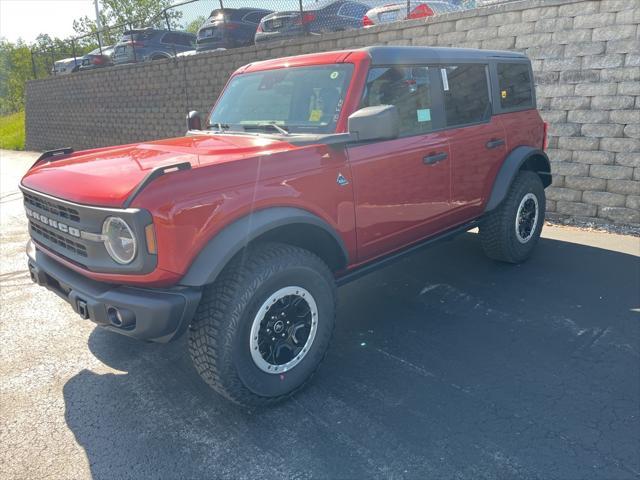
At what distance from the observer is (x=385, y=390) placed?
9.73ft

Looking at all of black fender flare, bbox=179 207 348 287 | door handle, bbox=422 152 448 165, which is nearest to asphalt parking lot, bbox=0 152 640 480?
black fender flare, bbox=179 207 348 287

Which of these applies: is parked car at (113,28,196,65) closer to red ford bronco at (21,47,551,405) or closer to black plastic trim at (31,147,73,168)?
black plastic trim at (31,147,73,168)

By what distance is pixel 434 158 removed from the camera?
372 centimetres

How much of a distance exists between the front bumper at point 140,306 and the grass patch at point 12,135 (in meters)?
22.7

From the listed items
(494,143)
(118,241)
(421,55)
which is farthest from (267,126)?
(494,143)

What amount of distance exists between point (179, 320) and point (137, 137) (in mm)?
13318

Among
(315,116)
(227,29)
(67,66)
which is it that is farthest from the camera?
(67,66)

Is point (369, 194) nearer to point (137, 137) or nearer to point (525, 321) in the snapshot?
point (525, 321)

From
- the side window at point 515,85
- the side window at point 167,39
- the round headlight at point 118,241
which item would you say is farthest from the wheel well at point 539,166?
the side window at point 167,39

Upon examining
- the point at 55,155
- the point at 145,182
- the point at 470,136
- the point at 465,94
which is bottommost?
the point at 470,136

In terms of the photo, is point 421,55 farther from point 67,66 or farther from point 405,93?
point 67,66

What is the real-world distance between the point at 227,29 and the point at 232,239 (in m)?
11.8

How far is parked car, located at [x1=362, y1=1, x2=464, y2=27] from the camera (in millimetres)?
8562

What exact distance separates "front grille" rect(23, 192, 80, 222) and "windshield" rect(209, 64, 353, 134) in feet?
4.43
